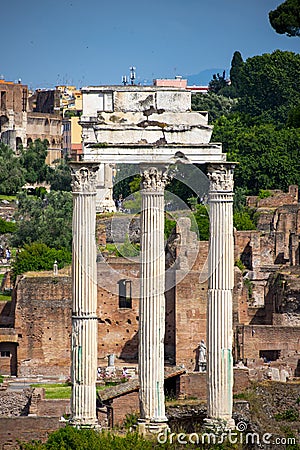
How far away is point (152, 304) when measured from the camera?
26.2 meters

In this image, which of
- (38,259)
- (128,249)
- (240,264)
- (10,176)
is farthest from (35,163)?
(128,249)

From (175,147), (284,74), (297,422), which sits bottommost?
(297,422)

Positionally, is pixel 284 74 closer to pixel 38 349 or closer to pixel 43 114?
pixel 43 114

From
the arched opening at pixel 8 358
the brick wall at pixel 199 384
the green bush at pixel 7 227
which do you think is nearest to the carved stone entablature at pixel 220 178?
the brick wall at pixel 199 384

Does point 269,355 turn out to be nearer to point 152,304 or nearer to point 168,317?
point 168,317

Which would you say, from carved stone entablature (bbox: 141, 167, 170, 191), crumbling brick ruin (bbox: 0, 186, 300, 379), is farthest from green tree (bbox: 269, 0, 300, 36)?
carved stone entablature (bbox: 141, 167, 170, 191)

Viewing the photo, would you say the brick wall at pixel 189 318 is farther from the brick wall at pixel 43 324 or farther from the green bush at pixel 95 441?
the green bush at pixel 95 441

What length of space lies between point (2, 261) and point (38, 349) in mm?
16959

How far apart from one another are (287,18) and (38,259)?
1531cm

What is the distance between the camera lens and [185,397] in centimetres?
3303

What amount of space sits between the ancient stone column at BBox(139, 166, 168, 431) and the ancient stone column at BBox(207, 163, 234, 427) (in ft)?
2.30

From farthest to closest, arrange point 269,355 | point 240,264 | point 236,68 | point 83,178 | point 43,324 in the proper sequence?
point 236,68 < point 240,264 < point 43,324 < point 269,355 < point 83,178

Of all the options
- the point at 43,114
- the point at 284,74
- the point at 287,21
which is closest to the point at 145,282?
the point at 287,21

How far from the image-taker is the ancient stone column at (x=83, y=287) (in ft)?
84.9
